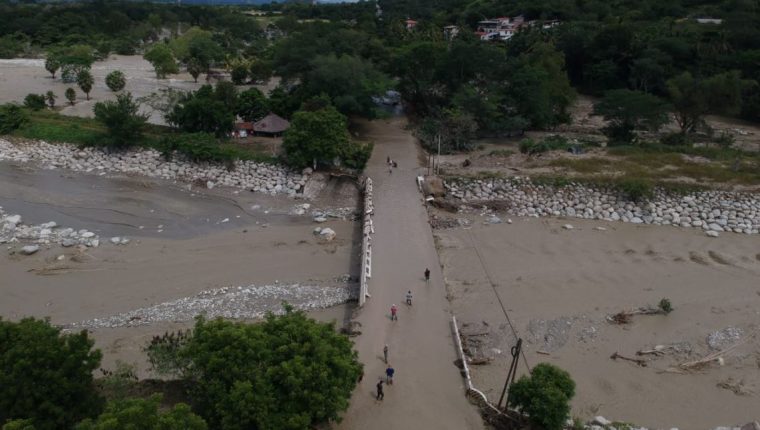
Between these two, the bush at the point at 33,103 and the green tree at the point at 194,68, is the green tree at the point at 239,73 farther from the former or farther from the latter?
the bush at the point at 33,103

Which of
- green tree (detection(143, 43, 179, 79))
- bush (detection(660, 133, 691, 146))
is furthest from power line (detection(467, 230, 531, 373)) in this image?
green tree (detection(143, 43, 179, 79))

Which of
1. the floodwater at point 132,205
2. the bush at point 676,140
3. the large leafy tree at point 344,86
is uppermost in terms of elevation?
the large leafy tree at point 344,86

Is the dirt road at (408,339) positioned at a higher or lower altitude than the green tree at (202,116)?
lower

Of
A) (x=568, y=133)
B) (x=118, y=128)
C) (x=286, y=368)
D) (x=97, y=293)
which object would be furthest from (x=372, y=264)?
(x=568, y=133)

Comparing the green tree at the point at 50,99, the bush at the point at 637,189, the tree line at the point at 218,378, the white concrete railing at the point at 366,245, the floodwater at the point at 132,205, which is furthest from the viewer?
the green tree at the point at 50,99

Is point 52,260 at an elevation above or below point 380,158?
below

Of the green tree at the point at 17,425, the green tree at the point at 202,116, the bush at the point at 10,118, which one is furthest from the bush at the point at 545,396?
the bush at the point at 10,118

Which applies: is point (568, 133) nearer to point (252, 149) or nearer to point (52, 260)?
point (252, 149)

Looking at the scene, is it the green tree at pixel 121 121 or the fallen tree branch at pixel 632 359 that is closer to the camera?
the fallen tree branch at pixel 632 359
